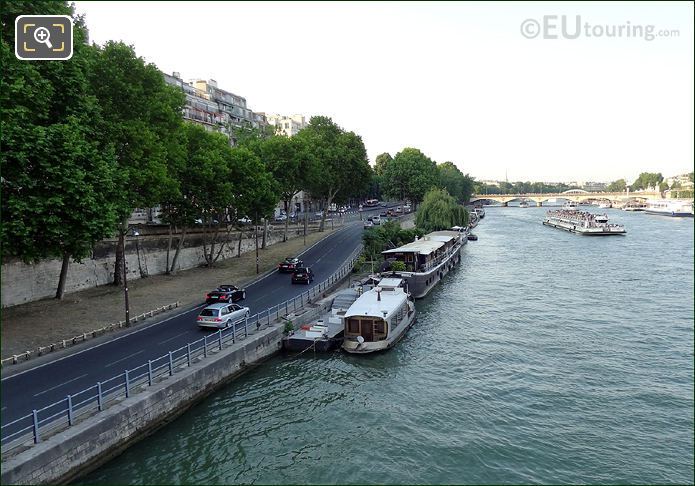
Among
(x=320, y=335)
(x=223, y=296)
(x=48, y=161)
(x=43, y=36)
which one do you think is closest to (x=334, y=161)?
(x=223, y=296)

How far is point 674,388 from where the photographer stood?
24703 mm

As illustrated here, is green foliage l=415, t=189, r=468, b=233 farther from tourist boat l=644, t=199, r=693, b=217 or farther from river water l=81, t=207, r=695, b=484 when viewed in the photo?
tourist boat l=644, t=199, r=693, b=217

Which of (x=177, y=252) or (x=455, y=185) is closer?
(x=177, y=252)

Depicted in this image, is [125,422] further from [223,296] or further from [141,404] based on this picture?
[223,296]

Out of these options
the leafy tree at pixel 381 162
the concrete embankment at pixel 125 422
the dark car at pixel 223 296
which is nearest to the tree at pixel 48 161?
the dark car at pixel 223 296

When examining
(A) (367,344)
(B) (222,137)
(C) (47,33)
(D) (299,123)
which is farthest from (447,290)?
(D) (299,123)

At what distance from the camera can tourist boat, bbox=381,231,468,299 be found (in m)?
47.0

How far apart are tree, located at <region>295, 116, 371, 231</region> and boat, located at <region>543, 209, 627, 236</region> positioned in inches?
2025

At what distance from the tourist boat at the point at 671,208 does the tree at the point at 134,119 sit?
521 ft

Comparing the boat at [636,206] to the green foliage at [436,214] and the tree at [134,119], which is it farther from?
the tree at [134,119]

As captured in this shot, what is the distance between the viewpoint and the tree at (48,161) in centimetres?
2362

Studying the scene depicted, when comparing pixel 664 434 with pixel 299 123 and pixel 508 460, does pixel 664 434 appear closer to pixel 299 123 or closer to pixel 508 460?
pixel 508 460

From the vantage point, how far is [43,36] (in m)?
13.3

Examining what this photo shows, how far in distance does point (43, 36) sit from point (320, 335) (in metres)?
22.5
